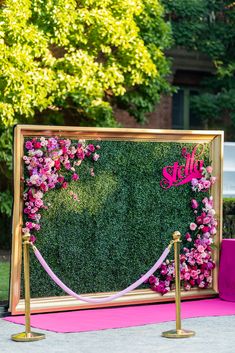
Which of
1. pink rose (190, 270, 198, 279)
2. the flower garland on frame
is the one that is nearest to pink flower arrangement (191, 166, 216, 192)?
Result: the flower garland on frame

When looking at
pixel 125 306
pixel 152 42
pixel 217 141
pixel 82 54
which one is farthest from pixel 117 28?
pixel 125 306

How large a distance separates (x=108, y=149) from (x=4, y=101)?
20.0 ft

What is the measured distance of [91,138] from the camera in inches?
546

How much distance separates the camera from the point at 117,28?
2120 cm

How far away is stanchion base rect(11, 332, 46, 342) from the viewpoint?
1116 centimetres

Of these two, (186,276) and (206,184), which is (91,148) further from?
(186,276)

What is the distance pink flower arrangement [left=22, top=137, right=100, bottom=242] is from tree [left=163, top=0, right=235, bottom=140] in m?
13.5

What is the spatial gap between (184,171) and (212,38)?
13.7 metres

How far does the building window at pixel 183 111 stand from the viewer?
106 ft

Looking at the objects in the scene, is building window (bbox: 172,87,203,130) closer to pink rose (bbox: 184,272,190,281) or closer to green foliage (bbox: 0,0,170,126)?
green foliage (bbox: 0,0,170,126)

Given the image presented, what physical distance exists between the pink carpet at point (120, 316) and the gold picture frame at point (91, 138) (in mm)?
105

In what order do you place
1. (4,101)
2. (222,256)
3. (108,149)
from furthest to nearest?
(4,101) < (222,256) < (108,149)

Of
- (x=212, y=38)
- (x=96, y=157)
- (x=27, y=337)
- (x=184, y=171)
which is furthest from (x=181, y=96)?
(x=27, y=337)

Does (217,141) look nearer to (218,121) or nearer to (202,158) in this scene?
(202,158)
